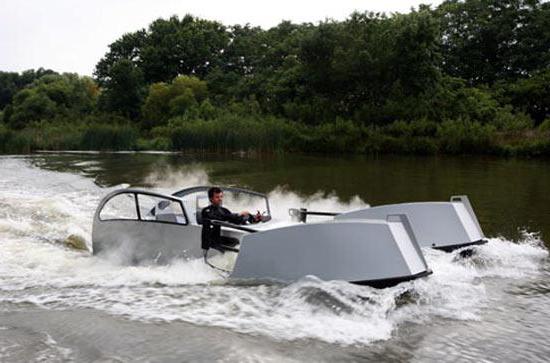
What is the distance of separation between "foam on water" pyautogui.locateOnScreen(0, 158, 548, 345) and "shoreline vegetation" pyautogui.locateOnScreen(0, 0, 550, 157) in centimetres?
2568

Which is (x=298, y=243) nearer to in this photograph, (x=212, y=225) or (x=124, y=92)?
(x=212, y=225)

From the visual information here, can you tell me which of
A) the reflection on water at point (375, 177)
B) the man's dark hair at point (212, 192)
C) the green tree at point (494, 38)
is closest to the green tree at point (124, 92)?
the green tree at point (494, 38)

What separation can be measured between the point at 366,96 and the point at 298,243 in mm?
40977

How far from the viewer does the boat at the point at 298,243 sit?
20.8 ft

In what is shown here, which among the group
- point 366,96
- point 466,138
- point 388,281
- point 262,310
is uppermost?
point 366,96

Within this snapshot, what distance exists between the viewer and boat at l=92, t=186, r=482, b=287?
20.8ft

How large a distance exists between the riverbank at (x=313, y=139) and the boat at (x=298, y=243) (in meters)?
26.4

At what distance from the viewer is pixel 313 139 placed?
130ft

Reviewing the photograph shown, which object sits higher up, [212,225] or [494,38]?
[494,38]

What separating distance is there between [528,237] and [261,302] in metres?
5.95

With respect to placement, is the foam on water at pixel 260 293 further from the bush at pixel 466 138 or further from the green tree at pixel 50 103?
the green tree at pixel 50 103

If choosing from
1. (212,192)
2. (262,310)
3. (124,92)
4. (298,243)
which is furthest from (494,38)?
(262,310)

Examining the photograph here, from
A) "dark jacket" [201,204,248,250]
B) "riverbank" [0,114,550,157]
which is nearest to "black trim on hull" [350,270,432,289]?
"dark jacket" [201,204,248,250]

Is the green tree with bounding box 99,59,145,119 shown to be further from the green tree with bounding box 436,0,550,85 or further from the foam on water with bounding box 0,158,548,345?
the foam on water with bounding box 0,158,548,345
